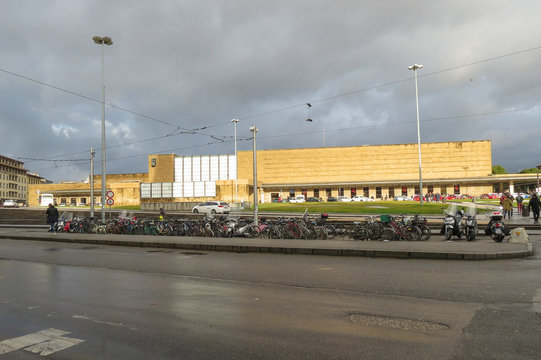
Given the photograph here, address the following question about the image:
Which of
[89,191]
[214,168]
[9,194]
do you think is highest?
[214,168]

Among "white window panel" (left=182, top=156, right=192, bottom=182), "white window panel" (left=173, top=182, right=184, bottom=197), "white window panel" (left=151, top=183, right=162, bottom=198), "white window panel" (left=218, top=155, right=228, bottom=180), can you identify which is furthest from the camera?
"white window panel" (left=182, top=156, right=192, bottom=182)

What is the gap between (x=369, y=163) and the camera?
270 ft

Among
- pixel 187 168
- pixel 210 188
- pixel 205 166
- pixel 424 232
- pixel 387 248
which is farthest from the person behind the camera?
pixel 187 168

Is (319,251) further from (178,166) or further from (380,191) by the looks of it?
(178,166)

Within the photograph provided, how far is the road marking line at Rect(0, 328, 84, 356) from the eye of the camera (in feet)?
14.9

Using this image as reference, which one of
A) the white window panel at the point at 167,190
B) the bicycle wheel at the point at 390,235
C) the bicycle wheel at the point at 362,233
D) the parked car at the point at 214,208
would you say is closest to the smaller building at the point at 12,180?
the white window panel at the point at 167,190

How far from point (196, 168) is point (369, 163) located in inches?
1410

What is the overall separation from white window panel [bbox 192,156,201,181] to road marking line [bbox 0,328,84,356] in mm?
78596

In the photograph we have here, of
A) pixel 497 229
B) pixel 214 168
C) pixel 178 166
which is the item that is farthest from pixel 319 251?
pixel 178 166

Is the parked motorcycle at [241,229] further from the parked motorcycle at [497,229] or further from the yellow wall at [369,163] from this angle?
the yellow wall at [369,163]

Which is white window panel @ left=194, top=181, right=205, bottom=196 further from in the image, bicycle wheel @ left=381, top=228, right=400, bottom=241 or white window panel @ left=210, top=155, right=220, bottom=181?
bicycle wheel @ left=381, top=228, right=400, bottom=241

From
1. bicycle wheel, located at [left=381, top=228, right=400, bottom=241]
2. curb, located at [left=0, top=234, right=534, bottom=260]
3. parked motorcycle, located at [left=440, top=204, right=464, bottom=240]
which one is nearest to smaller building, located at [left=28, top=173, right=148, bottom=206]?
curb, located at [left=0, top=234, right=534, bottom=260]

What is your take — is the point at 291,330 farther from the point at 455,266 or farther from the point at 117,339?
the point at 455,266

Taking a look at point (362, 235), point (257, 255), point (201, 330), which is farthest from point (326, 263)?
point (201, 330)
